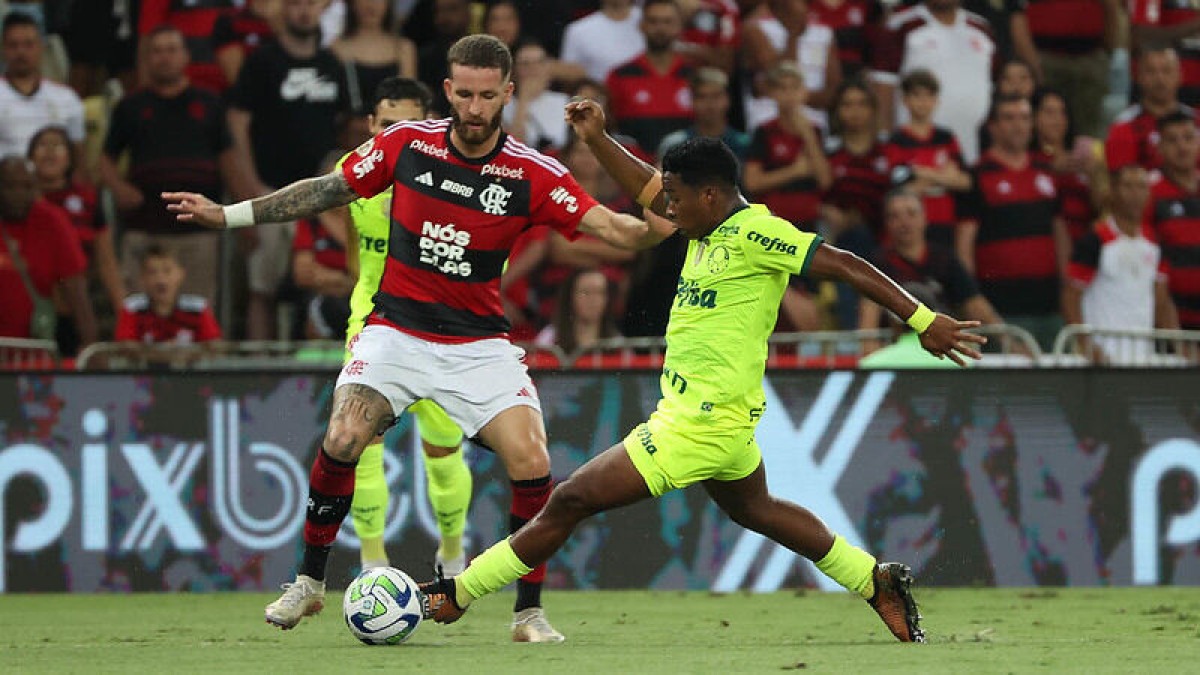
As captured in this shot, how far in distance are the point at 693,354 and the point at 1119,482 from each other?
498cm

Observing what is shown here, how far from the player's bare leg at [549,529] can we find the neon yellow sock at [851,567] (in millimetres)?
861

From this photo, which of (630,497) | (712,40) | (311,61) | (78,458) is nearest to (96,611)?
(78,458)

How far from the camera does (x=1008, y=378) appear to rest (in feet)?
42.4

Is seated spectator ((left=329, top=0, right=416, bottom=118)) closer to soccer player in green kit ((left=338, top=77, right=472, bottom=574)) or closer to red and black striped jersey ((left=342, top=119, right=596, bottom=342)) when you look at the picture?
soccer player in green kit ((left=338, top=77, right=472, bottom=574))

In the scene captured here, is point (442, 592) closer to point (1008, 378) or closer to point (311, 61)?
point (1008, 378)

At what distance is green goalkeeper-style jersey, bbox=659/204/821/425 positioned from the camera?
870 cm

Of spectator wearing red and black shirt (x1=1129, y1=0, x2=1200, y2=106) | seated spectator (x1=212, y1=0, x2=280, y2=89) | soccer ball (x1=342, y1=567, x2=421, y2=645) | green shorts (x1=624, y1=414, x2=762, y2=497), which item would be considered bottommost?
soccer ball (x1=342, y1=567, x2=421, y2=645)

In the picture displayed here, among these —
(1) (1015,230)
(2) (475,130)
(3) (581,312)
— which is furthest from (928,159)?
(2) (475,130)

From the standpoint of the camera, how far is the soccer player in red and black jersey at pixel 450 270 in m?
9.35

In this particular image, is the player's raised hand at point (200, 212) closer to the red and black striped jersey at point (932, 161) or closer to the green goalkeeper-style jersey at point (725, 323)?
the green goalkeeper-style jersey at point (725, 323)

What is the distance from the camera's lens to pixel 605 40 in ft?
53.6

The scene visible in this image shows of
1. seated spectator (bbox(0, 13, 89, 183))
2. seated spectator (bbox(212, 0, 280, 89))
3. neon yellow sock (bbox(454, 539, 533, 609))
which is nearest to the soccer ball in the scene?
neon yellow sock (bbox(454, 539, 533, 609))

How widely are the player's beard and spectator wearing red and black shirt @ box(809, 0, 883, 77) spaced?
800 centimetres

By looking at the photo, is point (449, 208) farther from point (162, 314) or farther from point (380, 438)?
point (162, 314)
